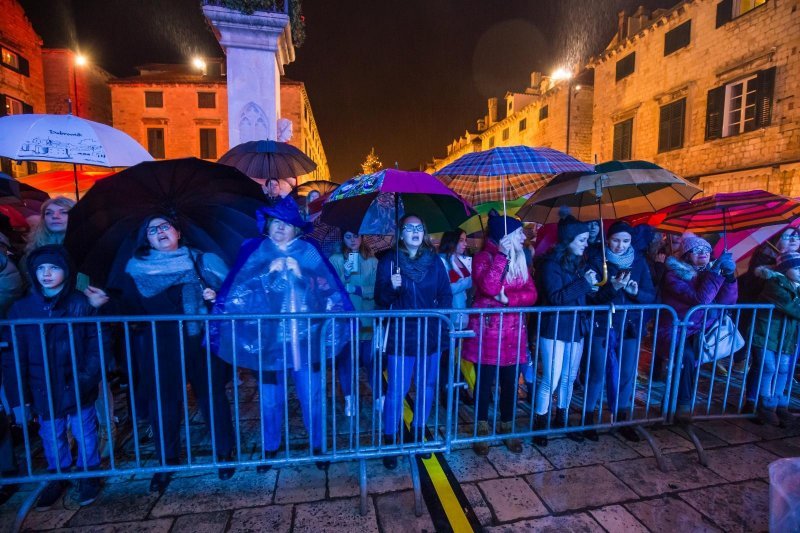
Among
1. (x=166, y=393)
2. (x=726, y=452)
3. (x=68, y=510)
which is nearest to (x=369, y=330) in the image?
(x=166, y=393)

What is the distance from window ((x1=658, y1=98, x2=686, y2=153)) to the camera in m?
15.9

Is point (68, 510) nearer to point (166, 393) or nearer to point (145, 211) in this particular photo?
point (166, 393)

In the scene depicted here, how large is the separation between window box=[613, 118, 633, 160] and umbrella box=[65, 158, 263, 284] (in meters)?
20.7

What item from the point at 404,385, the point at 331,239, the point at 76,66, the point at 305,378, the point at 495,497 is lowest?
the point at 495,497

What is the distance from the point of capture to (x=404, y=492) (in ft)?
9.61

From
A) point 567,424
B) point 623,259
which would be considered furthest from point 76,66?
point 567,424

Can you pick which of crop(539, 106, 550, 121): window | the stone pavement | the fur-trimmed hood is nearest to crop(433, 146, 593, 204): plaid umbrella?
the fur-trimmed hood

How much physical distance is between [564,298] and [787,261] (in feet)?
8.65

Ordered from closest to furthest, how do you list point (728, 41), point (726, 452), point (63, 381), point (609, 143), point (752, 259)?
point (63, 381)
point (726, 452)
point (752, 259)
point (728, 41)
point (609, 143)

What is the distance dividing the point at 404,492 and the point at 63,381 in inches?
102

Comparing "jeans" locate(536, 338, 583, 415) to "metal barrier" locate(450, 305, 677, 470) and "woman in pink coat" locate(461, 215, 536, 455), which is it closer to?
"metal barrier" locate(450, 305, 677, 470)

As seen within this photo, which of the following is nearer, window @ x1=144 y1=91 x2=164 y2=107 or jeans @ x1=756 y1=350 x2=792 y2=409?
jeans @ x1=756 y1=350 x2=792 y2=409

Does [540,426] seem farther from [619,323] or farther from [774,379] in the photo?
[774,379]

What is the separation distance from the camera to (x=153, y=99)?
29.6m
